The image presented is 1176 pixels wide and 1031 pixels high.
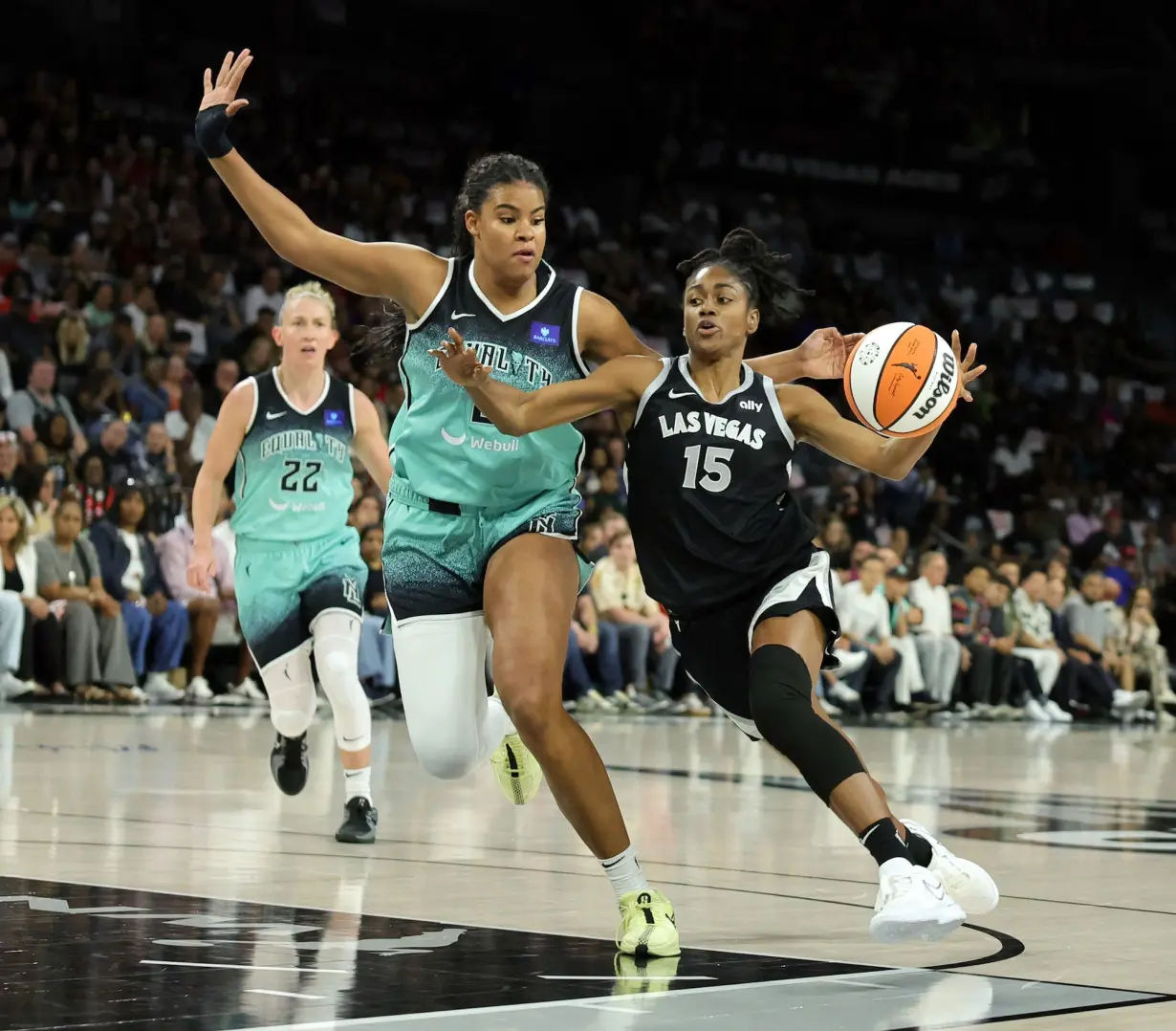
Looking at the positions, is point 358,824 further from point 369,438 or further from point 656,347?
point 656,347

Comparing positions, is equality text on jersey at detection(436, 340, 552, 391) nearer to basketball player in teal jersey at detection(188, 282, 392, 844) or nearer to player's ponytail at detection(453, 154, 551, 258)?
player's ponytail at detection(453, 154, 551, 258)

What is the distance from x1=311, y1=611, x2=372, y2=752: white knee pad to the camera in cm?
720

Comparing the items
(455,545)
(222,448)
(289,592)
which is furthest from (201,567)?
(455,545)

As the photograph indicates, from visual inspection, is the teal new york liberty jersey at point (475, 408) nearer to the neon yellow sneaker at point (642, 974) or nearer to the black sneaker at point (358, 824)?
the neon yellow sneaker at point (642, 974)

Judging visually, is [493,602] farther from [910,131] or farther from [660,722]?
[910,131]

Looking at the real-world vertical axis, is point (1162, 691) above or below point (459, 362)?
below

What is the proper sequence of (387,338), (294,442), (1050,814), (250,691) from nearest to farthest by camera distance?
(387,338) → (294,442) → (1050,814) → (250,691)

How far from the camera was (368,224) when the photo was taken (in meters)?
18.7

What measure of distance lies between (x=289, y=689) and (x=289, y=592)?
0.37 meters

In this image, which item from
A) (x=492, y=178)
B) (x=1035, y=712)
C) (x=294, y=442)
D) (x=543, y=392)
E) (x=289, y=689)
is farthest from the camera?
(x=1035, y=712)

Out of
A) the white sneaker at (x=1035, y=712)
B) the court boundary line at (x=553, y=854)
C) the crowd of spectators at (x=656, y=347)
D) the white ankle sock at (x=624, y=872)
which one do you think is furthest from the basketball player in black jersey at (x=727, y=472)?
the white sneaker at (x=1035, y=712)

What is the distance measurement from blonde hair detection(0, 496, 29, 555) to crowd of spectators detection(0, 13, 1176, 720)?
0.03m

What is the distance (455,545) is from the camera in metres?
5.14

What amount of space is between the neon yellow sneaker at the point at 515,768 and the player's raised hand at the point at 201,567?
77.3 inches
